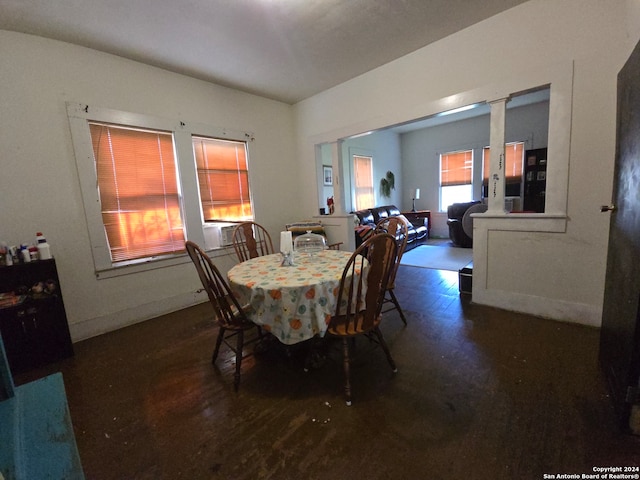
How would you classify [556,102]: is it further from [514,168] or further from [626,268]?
[514,168]

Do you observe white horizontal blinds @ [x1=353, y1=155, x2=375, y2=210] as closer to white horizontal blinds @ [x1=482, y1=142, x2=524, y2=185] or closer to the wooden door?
white horizontal blinds @ [x1=482, y1=142, x2=524, y2=185]

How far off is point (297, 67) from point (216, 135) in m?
1.29

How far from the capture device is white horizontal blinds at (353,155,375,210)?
6.27 metres

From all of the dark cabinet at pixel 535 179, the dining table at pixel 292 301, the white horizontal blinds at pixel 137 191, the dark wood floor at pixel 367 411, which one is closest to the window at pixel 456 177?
the dark cabinet at pixel 535 179

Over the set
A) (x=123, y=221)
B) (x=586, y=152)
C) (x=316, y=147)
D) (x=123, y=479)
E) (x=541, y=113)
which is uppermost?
(x=541, y=113)

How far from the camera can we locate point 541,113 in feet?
17.7

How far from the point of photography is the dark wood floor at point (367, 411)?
1209mm

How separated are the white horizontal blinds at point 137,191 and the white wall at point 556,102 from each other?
2884 mm

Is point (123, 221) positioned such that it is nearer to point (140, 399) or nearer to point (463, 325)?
point (140, 399)

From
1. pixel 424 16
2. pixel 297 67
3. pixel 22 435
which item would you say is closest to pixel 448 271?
pixel 424 16

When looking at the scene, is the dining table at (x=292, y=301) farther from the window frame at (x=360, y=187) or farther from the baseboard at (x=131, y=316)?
the window frame at (x=360, y=187)

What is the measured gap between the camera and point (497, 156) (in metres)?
2.58

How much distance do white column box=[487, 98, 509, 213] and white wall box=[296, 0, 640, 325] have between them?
140 mm

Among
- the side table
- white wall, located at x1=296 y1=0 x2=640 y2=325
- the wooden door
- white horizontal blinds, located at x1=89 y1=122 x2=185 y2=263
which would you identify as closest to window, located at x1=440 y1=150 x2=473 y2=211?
the side table
